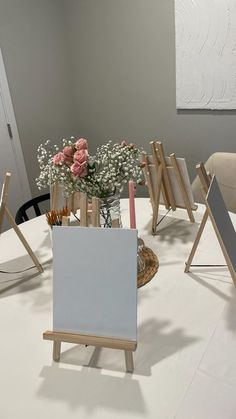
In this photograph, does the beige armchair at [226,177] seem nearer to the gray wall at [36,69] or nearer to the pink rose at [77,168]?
the pink rose at [77,168]

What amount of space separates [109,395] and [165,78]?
7.02 feet

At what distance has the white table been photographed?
77 centimetres

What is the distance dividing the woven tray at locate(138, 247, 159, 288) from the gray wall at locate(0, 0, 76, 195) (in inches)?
67.4

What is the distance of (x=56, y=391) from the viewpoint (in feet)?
2.68

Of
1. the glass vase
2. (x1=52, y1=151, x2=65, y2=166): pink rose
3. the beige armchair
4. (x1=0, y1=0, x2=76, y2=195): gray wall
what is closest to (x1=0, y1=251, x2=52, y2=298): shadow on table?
the glass vase

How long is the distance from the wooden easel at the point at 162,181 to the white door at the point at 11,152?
1344 mm

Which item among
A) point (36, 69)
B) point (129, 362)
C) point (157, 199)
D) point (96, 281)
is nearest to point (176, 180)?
point (157, 199)

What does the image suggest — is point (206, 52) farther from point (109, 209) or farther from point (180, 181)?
point (109, 209)

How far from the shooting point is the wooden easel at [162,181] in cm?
135

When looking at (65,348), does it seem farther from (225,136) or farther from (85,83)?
(85,83)

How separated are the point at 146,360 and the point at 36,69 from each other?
2.39m

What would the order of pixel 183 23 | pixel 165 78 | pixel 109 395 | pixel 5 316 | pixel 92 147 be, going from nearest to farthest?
pixel 109 395, pixel 5 316, pixel 183 23, pixel 165 78, pixel 92 147

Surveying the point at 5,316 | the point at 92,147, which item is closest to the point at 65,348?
the point at 5,316

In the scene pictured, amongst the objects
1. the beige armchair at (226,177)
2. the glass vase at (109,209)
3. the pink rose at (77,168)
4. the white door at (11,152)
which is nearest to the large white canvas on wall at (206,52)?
the beige armchair at (226,177)
